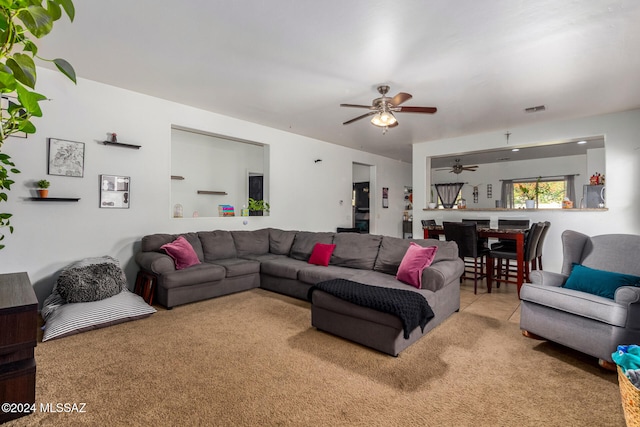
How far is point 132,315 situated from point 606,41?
17.1 feet

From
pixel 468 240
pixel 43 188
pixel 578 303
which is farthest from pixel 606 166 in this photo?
pixel 43 188

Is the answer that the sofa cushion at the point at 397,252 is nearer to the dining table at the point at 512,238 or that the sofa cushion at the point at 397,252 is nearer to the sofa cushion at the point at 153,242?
the dining table at the point at 512,238

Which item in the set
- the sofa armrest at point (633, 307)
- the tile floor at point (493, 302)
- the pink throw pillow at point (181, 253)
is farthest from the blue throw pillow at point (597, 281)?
the pink throw pillow at point (181, 253)

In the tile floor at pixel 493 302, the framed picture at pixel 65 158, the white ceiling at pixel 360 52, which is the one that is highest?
the white ceiling at pixel 360 52

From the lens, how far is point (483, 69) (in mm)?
3443

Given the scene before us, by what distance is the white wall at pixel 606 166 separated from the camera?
4.71 metres

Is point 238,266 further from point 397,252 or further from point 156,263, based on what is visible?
point 397,252

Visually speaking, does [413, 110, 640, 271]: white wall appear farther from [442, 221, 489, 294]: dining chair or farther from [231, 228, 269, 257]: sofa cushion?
[231, 228, 269, 257]: sofa cushion

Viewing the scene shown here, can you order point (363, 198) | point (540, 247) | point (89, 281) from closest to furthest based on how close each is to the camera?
point (89, 281), point (540, 247), point (363, 198)

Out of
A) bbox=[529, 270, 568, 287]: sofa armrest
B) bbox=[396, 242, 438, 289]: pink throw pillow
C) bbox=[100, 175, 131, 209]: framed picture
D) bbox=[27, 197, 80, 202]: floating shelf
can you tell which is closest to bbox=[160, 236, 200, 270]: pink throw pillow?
bbox=[100, 175, 131, 209]: framed picture

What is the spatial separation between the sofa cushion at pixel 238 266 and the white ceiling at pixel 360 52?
2280 millimetres

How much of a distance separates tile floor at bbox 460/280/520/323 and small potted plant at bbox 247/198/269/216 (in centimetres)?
350

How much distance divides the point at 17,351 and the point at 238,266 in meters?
2.65

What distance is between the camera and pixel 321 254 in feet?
14.5
